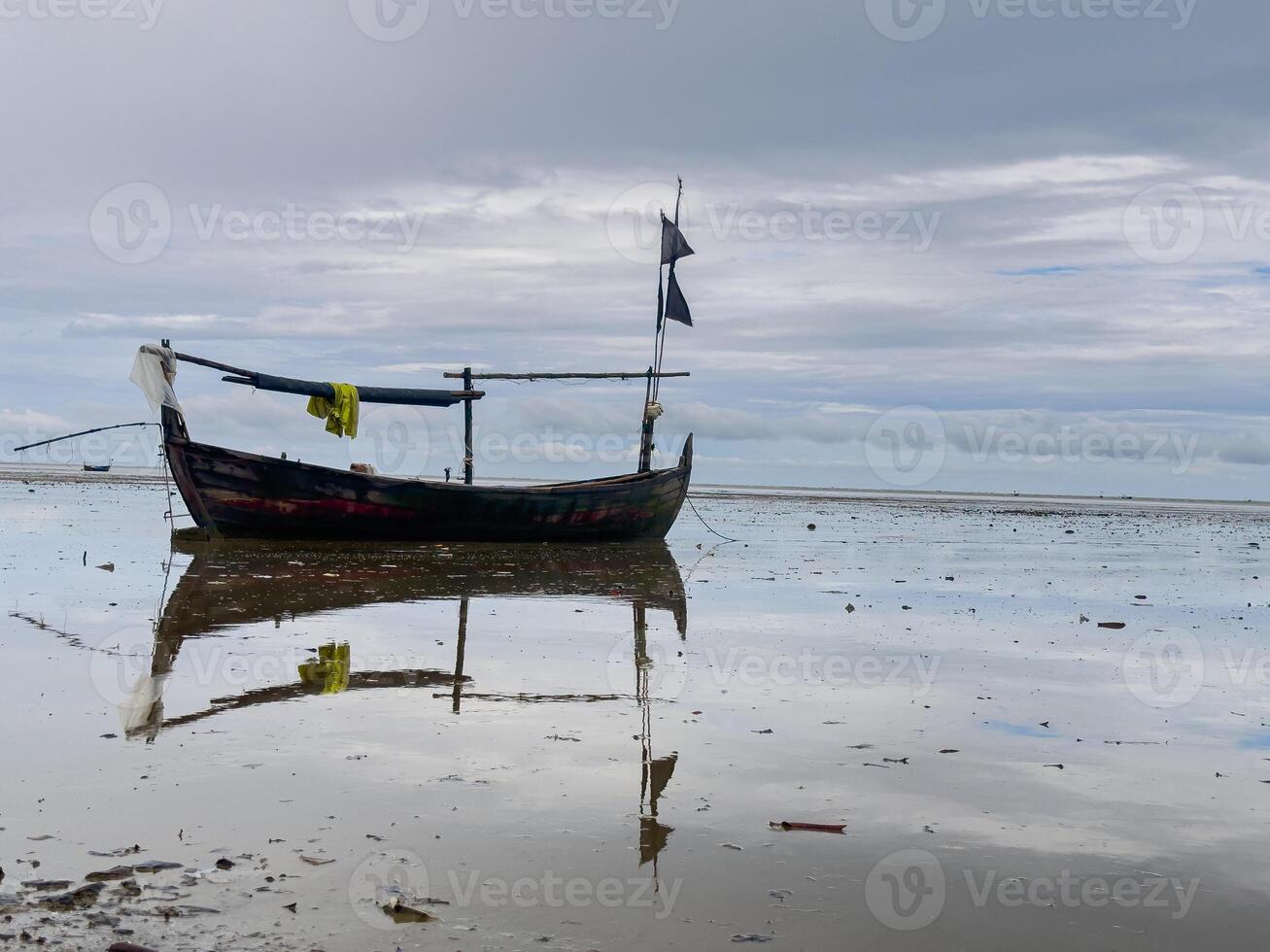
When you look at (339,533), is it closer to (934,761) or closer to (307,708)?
(307,708)

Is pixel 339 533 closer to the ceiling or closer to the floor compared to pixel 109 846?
closer to the ceiling

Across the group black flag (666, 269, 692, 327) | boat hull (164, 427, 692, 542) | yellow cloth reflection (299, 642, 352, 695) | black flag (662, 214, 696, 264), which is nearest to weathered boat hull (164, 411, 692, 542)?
boat hull (164, 427, 692, 542)

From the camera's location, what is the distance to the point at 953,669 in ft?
33.7

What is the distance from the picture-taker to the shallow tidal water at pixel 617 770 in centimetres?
439

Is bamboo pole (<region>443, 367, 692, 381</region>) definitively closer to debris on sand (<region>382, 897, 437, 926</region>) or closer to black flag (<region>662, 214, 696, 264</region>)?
black flag (<region>662, 214, 696, 264</region>)

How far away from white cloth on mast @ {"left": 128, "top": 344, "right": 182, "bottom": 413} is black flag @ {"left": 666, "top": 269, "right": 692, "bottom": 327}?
36.2 ft

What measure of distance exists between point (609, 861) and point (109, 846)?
219 cm

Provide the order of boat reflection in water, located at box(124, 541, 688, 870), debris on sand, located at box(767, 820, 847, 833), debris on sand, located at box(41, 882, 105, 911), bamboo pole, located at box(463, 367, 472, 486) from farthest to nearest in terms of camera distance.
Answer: bamboo pole, located at box(463, 367, 472, 486)
boat reflection in water, located at box(124, 541, 688, 870)
debris on sand, located at box(767, 820, 847, 833)
debris on sand, located at box(41, 882, 105, 911)

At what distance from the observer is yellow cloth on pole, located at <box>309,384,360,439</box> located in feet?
75.7

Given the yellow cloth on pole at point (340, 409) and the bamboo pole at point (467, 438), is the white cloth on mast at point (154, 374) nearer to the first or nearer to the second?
the yellow cloth on pole at point (340, 409)

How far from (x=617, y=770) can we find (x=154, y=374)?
16535mm

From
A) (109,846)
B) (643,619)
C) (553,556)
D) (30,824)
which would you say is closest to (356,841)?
(109,846)

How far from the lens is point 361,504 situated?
21750 mm

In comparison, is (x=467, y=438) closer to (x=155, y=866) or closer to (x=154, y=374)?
(x=154, y=374)
